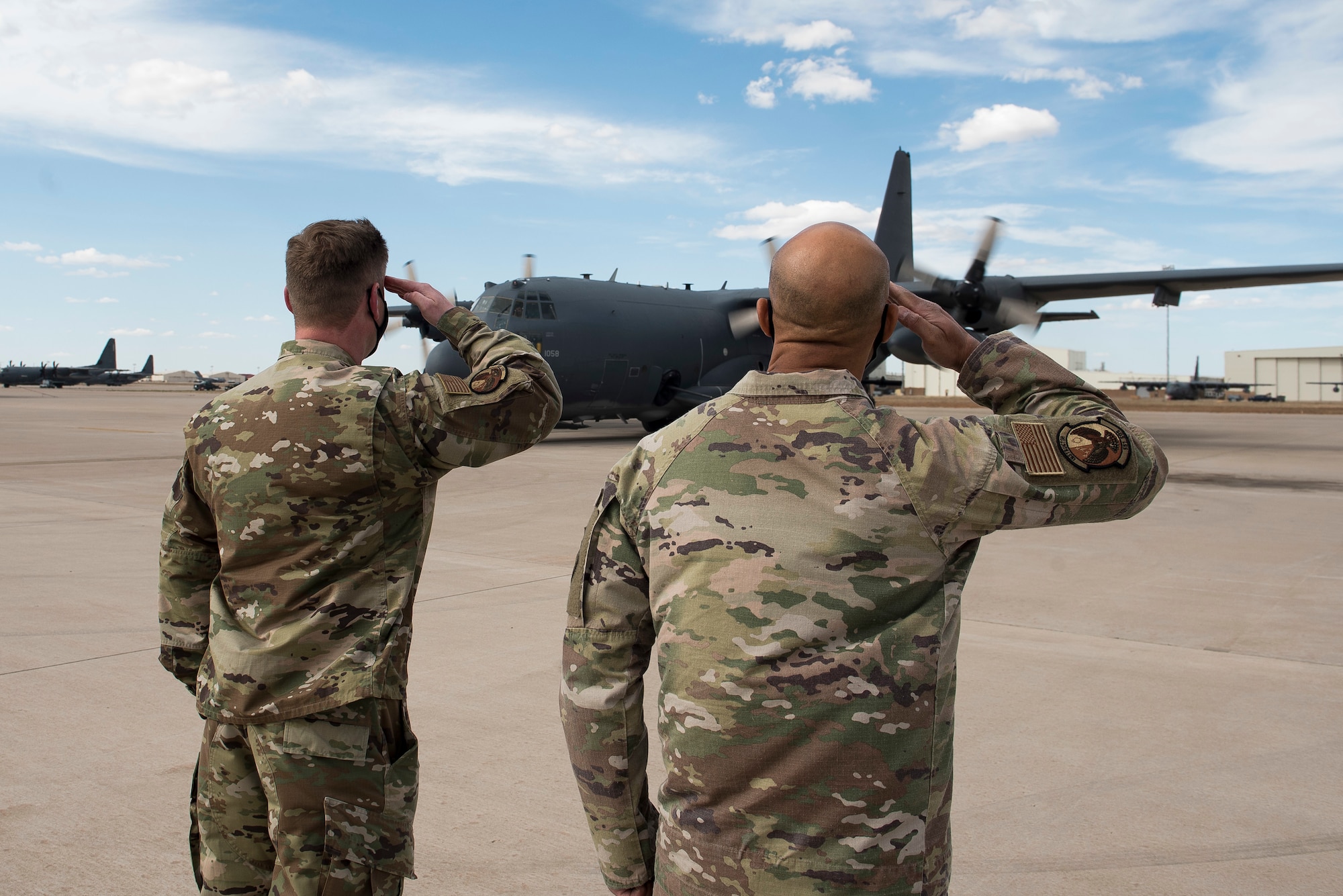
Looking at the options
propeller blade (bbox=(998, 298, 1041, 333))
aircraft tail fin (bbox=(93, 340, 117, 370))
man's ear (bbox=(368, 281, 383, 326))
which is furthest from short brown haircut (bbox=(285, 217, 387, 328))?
aircraft tail fin (bbox=(93, 340, 117, 370))

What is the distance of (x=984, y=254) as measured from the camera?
19.2m

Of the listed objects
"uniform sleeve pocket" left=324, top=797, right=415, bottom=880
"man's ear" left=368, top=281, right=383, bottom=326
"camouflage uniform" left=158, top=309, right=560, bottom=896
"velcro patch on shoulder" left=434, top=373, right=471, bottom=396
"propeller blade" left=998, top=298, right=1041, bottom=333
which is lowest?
"uniform sleeve pocket" left=324, top=797, right=415, bottom=880

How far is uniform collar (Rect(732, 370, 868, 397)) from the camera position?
1622 mm

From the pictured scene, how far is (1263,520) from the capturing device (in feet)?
33.1

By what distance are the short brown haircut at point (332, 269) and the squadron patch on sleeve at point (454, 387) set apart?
29 centimetres

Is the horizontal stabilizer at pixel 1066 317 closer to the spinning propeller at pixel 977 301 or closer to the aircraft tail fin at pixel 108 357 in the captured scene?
the spinning propeller at pixel 977 301

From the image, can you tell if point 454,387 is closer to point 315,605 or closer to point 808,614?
point 315,605

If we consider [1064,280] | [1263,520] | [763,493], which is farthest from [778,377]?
[1064,280]

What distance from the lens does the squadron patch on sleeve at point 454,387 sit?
220 cm

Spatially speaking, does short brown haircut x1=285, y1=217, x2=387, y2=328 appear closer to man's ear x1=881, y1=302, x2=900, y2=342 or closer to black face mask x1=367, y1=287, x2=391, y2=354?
black face mask x1=367, y1=287, x2=391, y2=354

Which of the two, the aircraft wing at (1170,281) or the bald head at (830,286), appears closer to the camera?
the bald head at (830,286)

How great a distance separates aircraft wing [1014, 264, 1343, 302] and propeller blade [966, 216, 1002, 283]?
0.90 metres

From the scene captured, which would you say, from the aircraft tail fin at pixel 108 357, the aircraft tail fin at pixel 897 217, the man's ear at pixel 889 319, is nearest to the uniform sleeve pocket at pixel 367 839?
the man's ear at pixel 889 319

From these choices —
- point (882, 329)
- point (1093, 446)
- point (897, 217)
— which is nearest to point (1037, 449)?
point (1093, 446)
